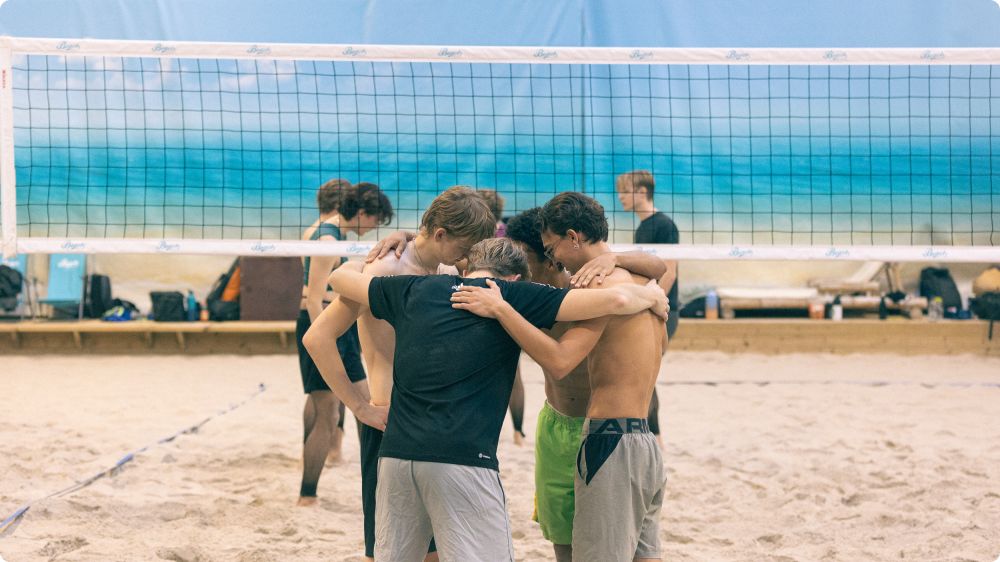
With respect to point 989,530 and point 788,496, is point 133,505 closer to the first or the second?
point 788,496

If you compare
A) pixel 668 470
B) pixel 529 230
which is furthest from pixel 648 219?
pixel 529 230

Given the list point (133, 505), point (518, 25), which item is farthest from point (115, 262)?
point (133, 505)

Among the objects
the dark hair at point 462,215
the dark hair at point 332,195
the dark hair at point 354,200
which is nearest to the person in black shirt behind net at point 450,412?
the dark hair at point 462,215

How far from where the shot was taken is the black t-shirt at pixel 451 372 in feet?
8.32

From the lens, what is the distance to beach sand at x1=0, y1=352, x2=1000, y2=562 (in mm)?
4191

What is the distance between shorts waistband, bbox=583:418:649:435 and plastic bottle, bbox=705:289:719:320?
23.6 feet

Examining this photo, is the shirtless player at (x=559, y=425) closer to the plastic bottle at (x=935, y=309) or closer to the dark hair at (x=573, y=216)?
the dark hair at (x=573, y=216)

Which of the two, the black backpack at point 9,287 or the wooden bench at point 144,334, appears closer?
the wooden bench at point 144,334

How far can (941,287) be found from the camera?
986 centimetres

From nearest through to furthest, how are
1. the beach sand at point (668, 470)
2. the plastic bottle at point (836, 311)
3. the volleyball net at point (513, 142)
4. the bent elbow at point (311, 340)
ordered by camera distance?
the bent elbow at point (311, 340), the beach sand at point (668, 470), the volleyball net at point (513, 142), the plastic bottle at point (836, 311)

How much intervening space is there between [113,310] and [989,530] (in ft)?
26.7

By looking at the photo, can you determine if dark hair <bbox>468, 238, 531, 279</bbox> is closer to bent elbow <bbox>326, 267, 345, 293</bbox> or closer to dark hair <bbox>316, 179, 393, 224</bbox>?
bent elbow <bbox>326, 267, 345, 293</bbox>

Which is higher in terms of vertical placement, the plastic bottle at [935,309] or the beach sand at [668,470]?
the plastic bottle at [935,309]

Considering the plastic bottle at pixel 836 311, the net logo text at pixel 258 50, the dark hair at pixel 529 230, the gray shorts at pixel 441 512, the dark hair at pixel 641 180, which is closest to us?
the gray shorts at pixel 441 512
